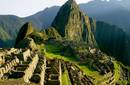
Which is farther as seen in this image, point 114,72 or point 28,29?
point 28,29

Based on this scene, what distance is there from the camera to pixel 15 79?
→ 168ft

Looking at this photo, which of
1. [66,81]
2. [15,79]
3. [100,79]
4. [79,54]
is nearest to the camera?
[15,79]

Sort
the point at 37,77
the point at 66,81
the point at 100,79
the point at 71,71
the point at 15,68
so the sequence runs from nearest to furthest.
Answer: the point at 37,77 → the point at 15,68 → the point at 66,81 → the point at 71,71 → the point at 100,79

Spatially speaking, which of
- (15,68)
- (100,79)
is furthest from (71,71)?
(15,68)

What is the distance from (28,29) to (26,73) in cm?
13134


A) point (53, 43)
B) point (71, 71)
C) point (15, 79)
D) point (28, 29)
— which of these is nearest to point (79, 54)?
point (53, 43)

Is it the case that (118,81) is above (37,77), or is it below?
below

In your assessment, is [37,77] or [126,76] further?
[126,76]

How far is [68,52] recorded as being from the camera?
442ft

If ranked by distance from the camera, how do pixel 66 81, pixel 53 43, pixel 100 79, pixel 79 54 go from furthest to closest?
pixel 53 43, pixel 79 54, pixel 100 79, pixel 66 81

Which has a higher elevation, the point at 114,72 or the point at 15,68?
the point at 15,68

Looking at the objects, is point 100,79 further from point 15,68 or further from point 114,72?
point 15,68

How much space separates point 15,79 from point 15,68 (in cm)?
1042

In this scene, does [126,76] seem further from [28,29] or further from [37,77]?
[37,77]
